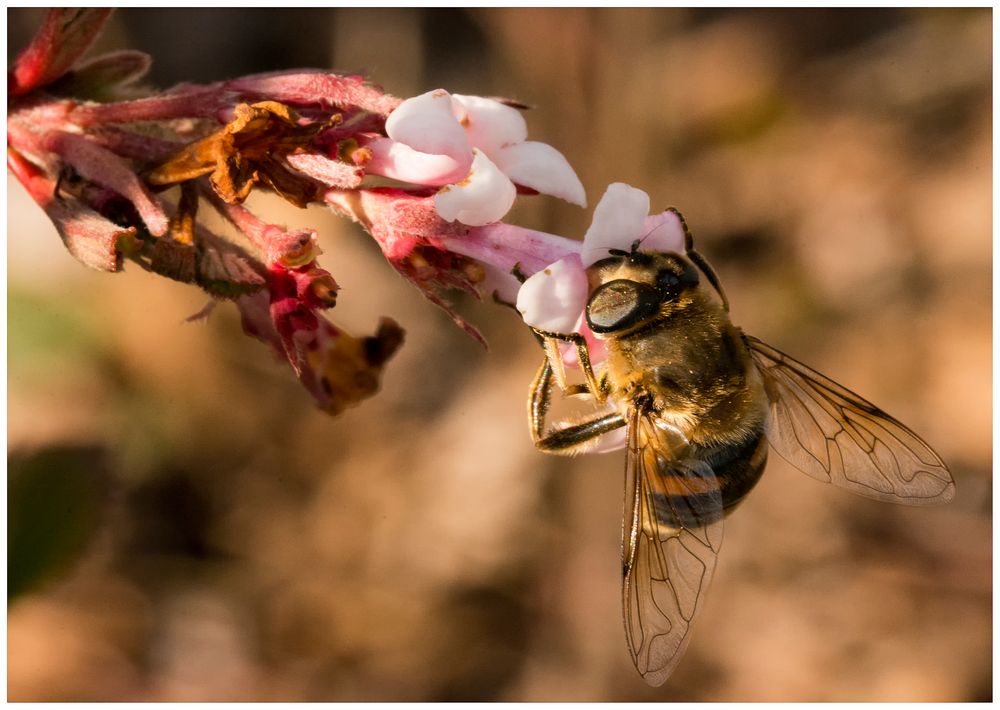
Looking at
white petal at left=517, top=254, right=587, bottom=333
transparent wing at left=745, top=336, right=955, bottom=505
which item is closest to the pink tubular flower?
white petal at left=517, top=254, right=587, bottom=333

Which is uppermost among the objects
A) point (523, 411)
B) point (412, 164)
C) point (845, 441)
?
point (412, 164)

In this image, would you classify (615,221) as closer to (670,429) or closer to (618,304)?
(618,304)

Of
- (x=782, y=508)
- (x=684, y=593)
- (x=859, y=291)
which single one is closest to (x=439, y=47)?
(x=859, y=291)

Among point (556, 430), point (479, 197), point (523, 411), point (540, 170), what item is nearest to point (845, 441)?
point (556, 430)

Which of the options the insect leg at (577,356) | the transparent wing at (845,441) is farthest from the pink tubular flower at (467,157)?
the transparent wing at (845,441)

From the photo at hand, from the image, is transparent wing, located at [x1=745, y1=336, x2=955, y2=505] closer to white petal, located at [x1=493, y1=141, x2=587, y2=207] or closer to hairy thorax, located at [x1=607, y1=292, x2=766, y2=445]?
hairy thorax, located at [x1=607, y1=292, x2=766, y2=445]

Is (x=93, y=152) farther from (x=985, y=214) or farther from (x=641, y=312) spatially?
(x=985, y=214)

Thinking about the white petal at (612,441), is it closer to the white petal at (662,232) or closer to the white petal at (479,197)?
the white petal at (662,232)
